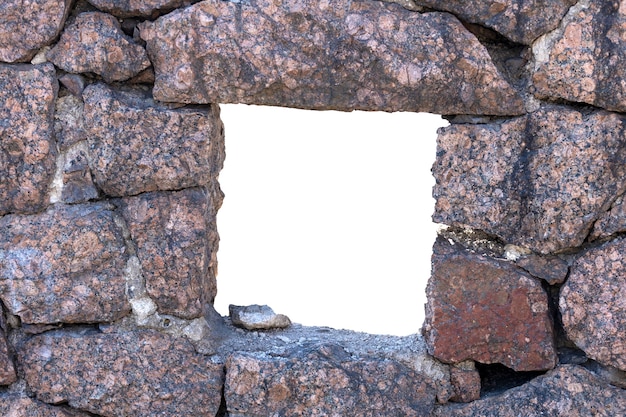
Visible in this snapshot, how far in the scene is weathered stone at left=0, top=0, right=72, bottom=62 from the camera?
2.40 m

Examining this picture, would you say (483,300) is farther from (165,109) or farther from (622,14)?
(165,109)

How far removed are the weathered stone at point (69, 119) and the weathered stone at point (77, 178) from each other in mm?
47

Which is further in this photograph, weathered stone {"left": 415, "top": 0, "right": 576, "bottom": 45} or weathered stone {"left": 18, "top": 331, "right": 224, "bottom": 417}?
Result: weathered stone {"left": 18, "top": 331, "right": 224, "bottom": 417}

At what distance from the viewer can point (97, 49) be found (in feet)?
7.94

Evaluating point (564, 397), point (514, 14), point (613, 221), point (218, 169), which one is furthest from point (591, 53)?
point (218, 169)

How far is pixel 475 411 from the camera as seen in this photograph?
2.60 metres

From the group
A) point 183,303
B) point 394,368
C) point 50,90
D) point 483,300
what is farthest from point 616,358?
point 50,90

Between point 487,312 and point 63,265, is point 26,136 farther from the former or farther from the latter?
point 487,312

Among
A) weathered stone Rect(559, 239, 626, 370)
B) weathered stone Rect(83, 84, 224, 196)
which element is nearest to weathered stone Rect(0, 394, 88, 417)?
weathered stone Rect(83, 84, 224, 196)

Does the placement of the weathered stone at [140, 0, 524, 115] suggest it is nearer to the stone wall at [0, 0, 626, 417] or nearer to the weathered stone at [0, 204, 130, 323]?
the stone wall at [0, 0, 626, 417]

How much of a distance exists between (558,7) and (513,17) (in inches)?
5.5

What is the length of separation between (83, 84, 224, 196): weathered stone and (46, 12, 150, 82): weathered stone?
3.3 inches

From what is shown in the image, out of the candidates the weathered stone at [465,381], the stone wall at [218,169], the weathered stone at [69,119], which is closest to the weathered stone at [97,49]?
the stone wall at [218,169]

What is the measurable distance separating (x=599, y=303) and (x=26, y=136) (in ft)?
6.42
